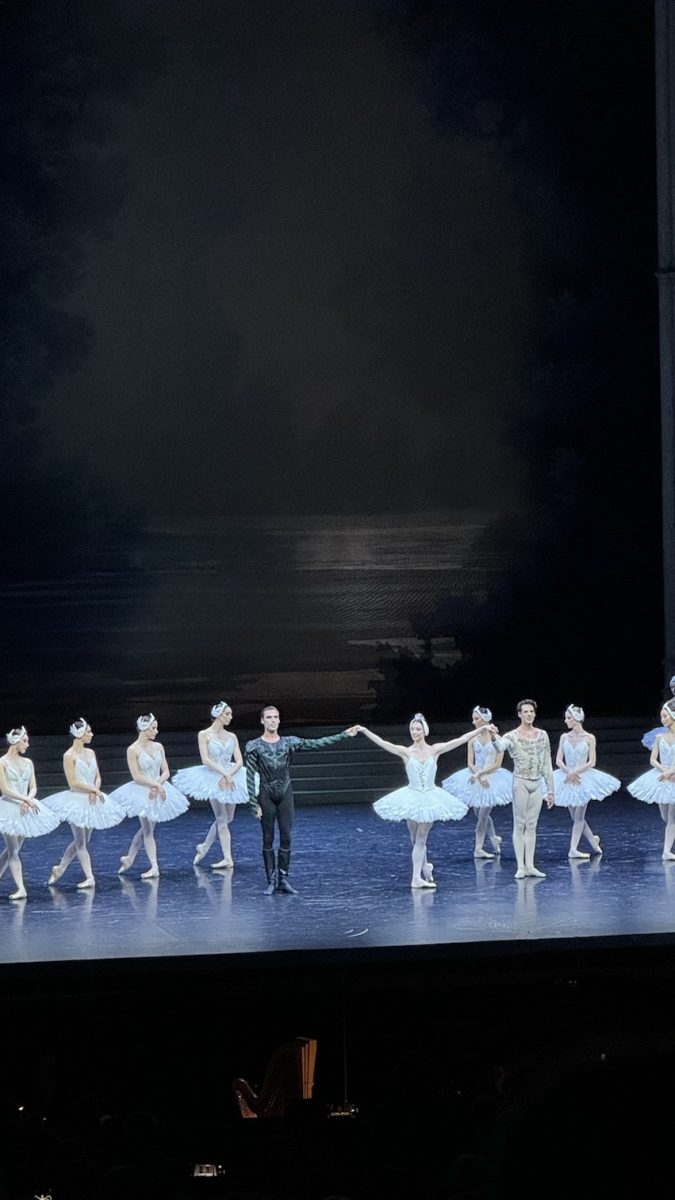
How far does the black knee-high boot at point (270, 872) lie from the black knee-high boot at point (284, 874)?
0.12ft

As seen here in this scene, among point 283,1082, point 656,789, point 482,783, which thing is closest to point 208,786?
point 482,783

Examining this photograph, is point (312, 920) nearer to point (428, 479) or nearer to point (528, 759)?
point (528, 759)

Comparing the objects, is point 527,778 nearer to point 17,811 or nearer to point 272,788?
point 272,788

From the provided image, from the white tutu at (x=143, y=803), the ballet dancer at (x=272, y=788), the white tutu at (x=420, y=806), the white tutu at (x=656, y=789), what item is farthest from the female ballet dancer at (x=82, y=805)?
the white tutu at (x=656, y=789)

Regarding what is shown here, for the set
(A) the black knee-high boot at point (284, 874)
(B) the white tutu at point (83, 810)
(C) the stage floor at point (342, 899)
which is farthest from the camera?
(B) the white tutu at point (83, 810)

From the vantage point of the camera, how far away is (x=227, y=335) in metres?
16.3

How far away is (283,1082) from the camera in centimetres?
686

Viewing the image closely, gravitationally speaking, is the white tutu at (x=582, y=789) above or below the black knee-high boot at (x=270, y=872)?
above

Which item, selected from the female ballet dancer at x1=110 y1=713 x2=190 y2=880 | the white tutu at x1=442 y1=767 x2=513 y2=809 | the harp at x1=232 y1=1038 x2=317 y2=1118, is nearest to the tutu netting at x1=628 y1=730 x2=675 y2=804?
the white tutu at x1=442 y1=767 x2=513 y2=809

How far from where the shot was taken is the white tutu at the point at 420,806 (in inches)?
407

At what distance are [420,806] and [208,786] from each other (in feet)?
6.32

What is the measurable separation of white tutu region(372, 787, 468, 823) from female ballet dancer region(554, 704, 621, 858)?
1.18 m

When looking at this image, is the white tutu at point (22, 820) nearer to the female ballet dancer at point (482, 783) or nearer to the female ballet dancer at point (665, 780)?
the female ballet dancer at point (482, 783)

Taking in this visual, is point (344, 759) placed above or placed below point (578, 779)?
below
